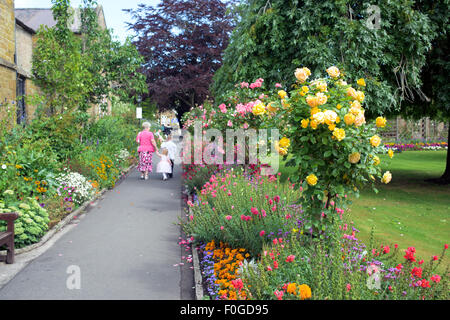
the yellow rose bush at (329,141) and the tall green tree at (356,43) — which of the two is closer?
the yellow rose bush at (329,141)

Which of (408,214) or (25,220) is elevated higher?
(25,220)

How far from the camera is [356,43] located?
32.0 feet

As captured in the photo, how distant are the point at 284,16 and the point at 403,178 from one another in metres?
8.01

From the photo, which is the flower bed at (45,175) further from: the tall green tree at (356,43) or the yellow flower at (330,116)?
the yellow flower at (330,116)

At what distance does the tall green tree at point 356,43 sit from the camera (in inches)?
383

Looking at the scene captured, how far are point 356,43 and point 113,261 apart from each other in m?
7.48

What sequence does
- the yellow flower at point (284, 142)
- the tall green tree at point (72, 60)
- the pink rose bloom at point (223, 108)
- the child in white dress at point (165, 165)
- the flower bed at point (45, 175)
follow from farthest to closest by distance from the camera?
1. the child in white dress at point (165, 165)
2. the tall green tree at point (72, 60)
3. the pink rose bloom at point (223, 108)
4. the flower bed at point (45, 175)
5. the yellow flower at point (284, 142)

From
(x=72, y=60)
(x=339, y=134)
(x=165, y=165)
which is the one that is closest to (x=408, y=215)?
(x=339, y=134)

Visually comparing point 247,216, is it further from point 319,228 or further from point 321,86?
point 321,86

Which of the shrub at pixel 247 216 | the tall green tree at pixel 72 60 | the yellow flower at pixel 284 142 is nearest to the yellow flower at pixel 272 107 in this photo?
the yellow flower at pixel 284 142

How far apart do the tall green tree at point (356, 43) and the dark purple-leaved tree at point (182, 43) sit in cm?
2004

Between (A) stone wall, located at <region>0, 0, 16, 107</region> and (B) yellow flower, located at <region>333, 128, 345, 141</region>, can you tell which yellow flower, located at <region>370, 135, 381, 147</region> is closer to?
(B) yellow flower, located at <region>333, 128, 345, 141</region>

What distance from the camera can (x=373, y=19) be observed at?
32.5ft
